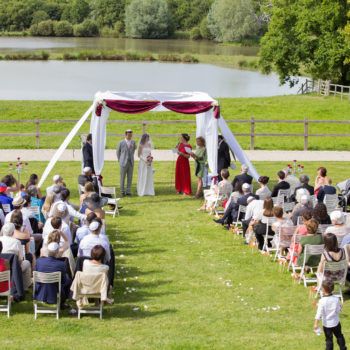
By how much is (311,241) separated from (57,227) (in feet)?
13.2

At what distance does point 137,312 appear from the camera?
12320mm

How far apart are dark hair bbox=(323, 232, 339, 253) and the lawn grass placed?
2.83 ft

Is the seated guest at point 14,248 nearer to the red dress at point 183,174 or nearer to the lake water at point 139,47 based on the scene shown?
the red dress at point 183,174

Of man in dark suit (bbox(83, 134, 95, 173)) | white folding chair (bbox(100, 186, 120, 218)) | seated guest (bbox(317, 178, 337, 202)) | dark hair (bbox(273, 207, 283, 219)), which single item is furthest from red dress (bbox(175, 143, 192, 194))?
dark hair (bbox(273, 207, 283, 219))

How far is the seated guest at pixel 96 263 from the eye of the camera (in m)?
11.9

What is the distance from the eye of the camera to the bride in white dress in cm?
2150

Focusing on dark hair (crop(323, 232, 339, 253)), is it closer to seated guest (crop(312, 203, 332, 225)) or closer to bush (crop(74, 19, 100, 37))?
seated guest (crop(312, 203, 332, 225))

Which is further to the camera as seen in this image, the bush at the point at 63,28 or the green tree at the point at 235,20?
the bush at the point at 63,28

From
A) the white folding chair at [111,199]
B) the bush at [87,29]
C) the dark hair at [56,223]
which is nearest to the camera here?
the dark hair at [56,223]

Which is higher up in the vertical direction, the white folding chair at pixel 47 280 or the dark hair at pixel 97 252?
the dark hair at pixel 97 252

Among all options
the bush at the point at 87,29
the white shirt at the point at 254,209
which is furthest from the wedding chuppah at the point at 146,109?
the bush at the point at 87,29

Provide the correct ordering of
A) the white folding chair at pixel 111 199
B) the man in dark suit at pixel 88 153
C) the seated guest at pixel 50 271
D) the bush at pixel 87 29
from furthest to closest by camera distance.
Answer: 1. the bush at pixel 87 29
2. the man in dark suit at pixel 88 153
3. the white folding chair at pixel 111 199
4. the seated guest at pixel 50 271

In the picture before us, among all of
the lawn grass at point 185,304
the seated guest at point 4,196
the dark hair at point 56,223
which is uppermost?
the dark hair at point 56,223

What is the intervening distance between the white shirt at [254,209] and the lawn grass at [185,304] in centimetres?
62
